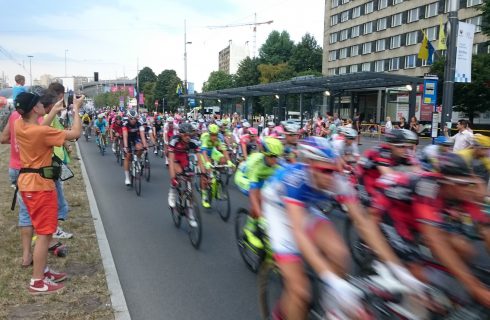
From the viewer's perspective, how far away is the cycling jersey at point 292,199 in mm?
3203

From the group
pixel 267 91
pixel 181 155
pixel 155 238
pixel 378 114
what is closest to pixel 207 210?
pixel 181 155

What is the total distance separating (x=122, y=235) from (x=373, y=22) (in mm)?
67455

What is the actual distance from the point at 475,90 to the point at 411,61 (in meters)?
21.7

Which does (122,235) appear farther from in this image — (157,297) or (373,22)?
(373,22)

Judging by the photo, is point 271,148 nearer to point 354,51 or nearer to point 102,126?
point 102,126

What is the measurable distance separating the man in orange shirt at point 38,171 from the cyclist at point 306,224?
2326 mm

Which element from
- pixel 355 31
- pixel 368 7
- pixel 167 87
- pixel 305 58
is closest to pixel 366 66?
pixel 355 31

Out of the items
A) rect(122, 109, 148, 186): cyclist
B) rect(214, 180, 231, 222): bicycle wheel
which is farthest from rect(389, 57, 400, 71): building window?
rect(214, 180, 231, 222): bicycle wheel

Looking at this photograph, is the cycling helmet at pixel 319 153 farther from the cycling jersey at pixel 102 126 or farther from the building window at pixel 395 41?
the building window at pixel 395 41

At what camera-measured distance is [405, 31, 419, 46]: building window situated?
59.1 meters

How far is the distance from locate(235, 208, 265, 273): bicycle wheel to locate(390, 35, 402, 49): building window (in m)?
62.4

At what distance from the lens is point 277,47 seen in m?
95.4

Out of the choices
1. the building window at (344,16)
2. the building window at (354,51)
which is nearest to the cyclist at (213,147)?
the building window at (354,51)

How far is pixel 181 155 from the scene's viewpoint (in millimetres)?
7879
